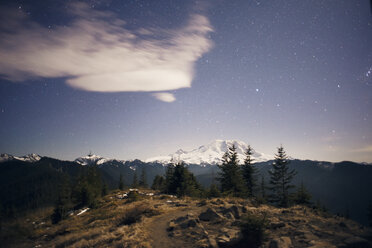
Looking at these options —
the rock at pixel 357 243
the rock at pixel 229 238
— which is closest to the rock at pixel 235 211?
the rock at pixel 229 238

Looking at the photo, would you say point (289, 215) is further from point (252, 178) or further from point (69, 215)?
point (69, 215)

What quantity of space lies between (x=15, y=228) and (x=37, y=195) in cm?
24595

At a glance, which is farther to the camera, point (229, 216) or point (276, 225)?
point (229, 216)

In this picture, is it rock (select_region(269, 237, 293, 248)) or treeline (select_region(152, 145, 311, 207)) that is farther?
treeline (select_region(152, 145, 311, 207))

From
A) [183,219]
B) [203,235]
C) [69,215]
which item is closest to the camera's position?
[203,235]

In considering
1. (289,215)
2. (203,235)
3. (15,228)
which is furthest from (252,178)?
(15,228)

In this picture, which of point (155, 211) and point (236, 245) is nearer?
point (236, 245)

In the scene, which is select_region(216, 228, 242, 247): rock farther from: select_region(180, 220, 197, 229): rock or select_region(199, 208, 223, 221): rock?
select_region(199, 208, 223, 221): rock

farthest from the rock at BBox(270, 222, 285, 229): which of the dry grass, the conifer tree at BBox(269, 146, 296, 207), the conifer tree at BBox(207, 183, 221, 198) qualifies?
the conifer tree at BBox(269, 146, 296, 207)

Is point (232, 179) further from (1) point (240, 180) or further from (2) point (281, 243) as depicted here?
(2) point (281, 243)

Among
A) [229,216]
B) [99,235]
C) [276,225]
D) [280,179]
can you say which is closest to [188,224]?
[229,216]

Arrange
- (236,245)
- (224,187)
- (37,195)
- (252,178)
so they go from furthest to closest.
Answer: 1. (37,195)
2. (252,178)
3. (224,187)
4. (236,245)

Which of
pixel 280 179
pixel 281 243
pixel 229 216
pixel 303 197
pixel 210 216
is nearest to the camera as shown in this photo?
pixel 281 243

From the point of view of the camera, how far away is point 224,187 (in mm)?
33938
